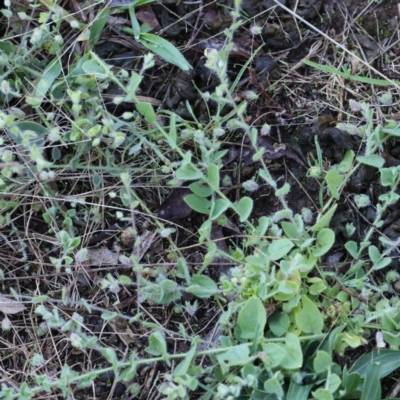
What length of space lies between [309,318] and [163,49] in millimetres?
1279

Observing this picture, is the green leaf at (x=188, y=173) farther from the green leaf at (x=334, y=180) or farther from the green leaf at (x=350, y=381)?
the green leaf at (x=350, y=381)

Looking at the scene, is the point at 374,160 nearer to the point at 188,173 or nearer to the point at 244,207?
the point at 244,207

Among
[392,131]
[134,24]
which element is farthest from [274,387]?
[134,24]

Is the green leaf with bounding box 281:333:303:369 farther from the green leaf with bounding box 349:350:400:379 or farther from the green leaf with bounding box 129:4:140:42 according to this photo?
the green leaf with bounding box 129:4:140:42

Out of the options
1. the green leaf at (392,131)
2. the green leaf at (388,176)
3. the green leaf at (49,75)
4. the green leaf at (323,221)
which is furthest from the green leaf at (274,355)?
the green leaf at (49,75)

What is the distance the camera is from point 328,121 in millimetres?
2428

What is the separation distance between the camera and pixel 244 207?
218 centimetres

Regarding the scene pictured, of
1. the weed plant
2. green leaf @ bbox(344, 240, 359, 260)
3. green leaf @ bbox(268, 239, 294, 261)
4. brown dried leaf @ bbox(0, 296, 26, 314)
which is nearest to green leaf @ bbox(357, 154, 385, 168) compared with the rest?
the weed plant

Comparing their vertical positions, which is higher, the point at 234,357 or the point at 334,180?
the point at 334,180

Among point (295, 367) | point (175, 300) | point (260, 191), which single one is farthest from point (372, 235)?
point (175, 300)

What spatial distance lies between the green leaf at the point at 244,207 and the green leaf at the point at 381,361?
0.68m

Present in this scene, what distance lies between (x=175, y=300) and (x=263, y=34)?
1231 millimetres

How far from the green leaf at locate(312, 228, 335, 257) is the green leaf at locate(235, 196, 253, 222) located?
0.92 feet

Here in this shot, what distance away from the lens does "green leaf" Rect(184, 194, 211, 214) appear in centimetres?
223
